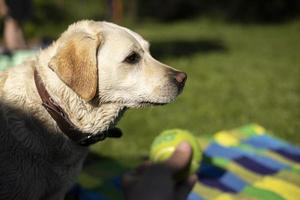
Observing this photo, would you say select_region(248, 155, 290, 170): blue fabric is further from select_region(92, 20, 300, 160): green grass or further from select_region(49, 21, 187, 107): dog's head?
select_region(49, 21, 187, 107): dog's head

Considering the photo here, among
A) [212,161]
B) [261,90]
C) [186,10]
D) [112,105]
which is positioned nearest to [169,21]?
[186,10]

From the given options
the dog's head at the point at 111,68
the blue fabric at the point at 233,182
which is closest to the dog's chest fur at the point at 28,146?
the dog's head at the point at 111,68

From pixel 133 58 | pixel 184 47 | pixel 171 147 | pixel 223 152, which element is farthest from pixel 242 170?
pixel 184 47

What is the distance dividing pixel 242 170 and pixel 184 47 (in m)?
7.19

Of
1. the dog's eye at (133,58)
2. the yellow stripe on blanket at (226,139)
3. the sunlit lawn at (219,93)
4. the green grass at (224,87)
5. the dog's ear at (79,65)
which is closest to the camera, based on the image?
the dog's ear at (79,65)

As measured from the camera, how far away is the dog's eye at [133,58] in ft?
9.28

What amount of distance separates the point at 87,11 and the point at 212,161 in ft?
47.7

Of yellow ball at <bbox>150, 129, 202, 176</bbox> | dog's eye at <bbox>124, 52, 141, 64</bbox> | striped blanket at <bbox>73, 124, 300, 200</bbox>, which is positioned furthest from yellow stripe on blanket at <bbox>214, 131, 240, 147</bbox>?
dog's eye at <bbox>124, 52, 141, 64</bbox>

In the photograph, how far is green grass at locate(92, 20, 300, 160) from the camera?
5625 millimetres

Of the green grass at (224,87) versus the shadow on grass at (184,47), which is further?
the shadow on grass at (184,47)

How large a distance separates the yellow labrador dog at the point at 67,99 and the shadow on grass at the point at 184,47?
691 centimetres

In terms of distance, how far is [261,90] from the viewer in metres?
7.52

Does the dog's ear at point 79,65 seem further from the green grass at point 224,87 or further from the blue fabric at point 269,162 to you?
the blue fabric at point 269,162

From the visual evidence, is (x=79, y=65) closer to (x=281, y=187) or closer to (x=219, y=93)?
(x=281, y=187)
